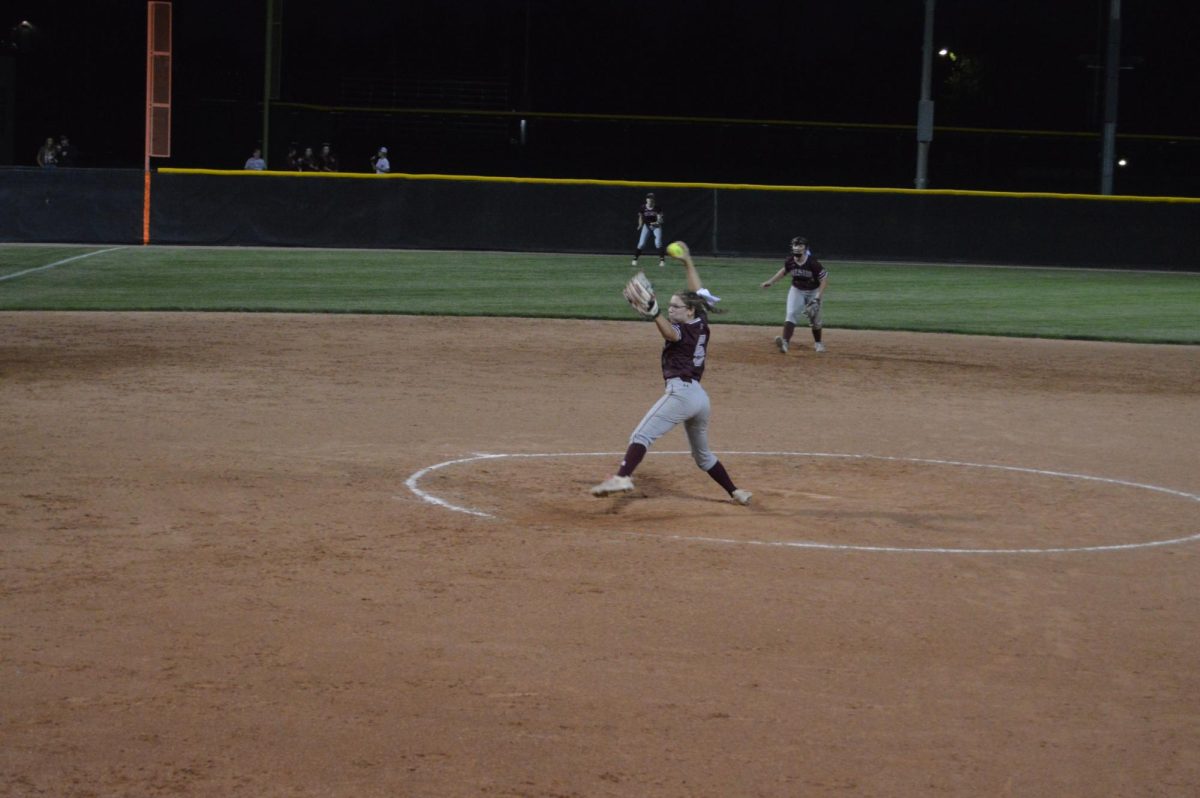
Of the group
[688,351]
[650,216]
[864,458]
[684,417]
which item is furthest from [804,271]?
[650,216]

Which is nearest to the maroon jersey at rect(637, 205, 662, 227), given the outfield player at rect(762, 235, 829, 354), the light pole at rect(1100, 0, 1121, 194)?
the light pole at rect(1100, 0, 1121, 194)

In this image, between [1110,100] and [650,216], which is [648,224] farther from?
[1110,100]

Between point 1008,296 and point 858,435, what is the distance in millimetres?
17175

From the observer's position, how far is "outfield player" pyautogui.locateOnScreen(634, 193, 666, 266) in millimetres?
35875

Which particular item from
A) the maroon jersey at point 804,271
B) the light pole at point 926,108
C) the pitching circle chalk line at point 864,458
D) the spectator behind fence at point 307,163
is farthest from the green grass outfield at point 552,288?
the pitching circle chalk line at point 864,458

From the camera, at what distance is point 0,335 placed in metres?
20.6

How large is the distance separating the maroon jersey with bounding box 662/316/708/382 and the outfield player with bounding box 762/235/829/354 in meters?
9.28

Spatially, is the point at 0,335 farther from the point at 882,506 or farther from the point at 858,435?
the point at 882,506

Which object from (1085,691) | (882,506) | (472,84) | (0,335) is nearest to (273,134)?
(472,84)

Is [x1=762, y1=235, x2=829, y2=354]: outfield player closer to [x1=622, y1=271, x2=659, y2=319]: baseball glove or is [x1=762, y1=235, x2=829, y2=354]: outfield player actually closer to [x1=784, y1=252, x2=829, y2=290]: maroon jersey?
[x1=784, y1=252, x2=829, y2=290]: maroon jersey

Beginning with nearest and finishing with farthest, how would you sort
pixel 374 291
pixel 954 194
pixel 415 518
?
pixel 415 518
pixel 374 291
pixel 954 194

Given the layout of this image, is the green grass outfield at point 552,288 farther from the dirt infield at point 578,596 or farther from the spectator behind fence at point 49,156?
the dirt infield at point 578,596

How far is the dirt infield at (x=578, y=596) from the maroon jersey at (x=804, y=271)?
411 centimetres

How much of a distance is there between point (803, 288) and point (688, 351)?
32.2 ft
